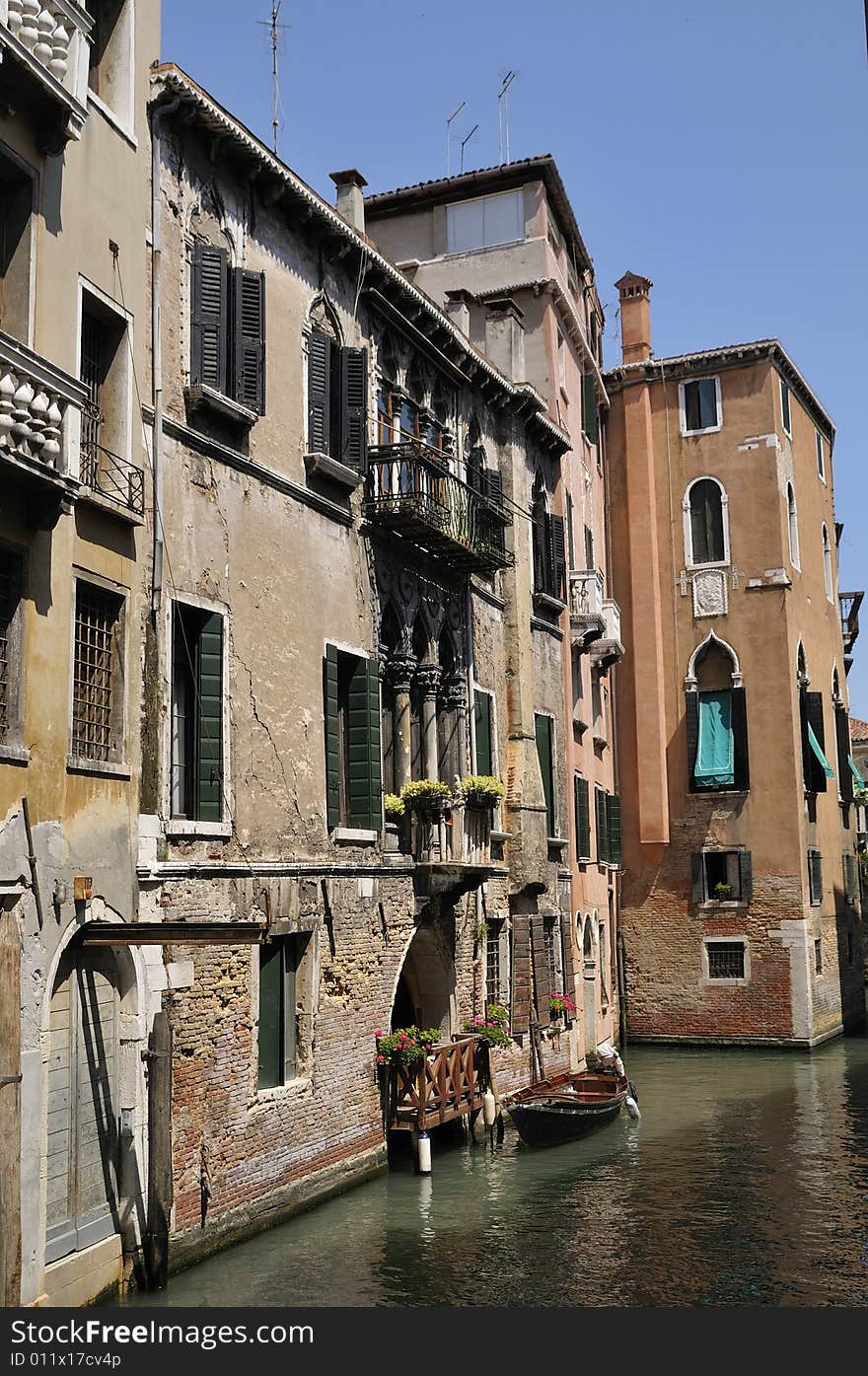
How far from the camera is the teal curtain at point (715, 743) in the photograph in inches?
1214

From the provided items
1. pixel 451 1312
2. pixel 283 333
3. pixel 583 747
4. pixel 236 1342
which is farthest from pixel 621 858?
pixel 236 1342

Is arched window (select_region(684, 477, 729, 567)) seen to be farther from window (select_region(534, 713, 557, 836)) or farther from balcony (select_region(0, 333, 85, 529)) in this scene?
balcony (select_region(0, 333, 85, 529))

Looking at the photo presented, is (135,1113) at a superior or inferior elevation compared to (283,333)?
inferior

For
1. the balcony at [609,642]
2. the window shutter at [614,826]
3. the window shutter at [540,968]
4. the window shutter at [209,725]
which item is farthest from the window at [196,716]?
the window shutter at [614,826]

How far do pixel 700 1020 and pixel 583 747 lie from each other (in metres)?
7.76

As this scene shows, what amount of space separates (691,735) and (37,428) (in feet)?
75.8

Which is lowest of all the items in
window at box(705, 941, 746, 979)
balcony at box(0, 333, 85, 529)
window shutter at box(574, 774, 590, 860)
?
window at box(705, 941, 746, 979)

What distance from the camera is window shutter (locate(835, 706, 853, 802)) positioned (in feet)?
121

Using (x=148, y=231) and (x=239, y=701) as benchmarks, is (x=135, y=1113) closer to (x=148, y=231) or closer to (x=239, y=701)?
(x=239, y=701)

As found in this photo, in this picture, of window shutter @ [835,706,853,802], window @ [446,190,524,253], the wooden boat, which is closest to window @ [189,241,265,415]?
the wooden boat

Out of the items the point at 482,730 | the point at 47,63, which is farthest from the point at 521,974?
the point at 47,63

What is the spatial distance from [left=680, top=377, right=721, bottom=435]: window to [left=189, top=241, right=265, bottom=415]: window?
19420 mm

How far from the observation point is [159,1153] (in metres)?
11.5

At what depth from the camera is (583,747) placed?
27078 millimetres
